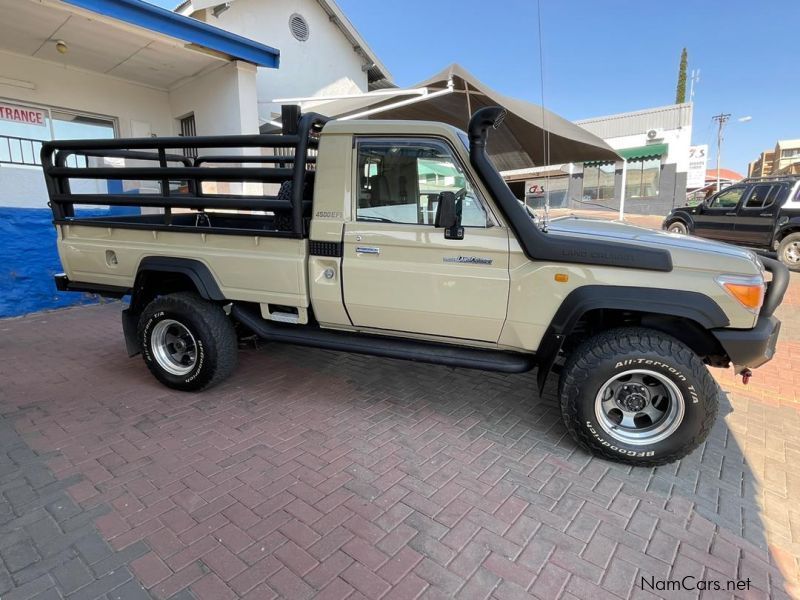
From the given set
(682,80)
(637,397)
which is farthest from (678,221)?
(682,80)

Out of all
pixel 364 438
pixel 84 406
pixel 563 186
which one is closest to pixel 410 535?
pixel 364 438

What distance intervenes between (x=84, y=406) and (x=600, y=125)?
30.4 metres

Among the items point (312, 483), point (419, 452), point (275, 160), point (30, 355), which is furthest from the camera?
point (30, 355)

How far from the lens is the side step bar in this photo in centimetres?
318

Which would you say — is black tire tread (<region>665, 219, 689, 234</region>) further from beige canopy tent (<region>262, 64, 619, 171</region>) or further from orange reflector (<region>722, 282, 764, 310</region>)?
orange reflector (<region>722, 282, 764, 310</region>)

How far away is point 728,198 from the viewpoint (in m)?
11.5

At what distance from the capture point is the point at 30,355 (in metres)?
4.88

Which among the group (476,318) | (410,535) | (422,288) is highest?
(422,288)

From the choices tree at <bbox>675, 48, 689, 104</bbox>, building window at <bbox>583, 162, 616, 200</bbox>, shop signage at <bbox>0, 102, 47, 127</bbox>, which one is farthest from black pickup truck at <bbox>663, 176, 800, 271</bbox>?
tree at <bbox>675, 48, 689, 104</bbox>

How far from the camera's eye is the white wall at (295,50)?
9.33 meters

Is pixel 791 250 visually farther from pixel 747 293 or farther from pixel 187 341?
pixel 187 341

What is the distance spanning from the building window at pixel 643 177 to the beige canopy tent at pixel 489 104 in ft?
67.6

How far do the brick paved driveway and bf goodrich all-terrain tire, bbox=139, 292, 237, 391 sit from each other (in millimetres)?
208

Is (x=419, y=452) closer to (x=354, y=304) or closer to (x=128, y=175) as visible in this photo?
(x=354, y=304)
